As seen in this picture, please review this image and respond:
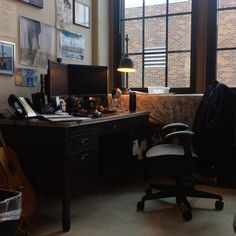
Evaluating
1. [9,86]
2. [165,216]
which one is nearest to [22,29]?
[9,86]

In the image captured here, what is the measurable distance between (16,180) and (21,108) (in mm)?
535

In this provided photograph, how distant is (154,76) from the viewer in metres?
4.16

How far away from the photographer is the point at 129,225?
2.53 meters

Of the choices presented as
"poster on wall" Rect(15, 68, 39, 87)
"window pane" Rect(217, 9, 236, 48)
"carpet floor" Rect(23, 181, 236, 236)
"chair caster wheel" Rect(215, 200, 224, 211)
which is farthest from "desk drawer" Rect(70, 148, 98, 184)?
"window pane" Rect(217, 9, 236, 48)

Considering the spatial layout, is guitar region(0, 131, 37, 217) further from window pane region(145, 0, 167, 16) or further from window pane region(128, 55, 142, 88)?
window pane region(145, 0, 167, 16)

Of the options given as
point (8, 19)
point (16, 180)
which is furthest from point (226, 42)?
point (16, 180)

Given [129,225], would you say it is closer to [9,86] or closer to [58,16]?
[9,86]

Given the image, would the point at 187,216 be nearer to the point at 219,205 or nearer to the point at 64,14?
the point at 219,205

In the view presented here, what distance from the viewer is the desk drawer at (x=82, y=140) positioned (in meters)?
2.42

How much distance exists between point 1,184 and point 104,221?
78cm

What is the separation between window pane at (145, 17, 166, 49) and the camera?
13.4ft

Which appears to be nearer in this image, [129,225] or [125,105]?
[129,225]

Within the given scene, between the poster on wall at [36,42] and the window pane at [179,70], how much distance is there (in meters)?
1.40

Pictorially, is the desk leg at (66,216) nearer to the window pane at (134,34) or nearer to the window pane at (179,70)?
the window pane at (179,70)
